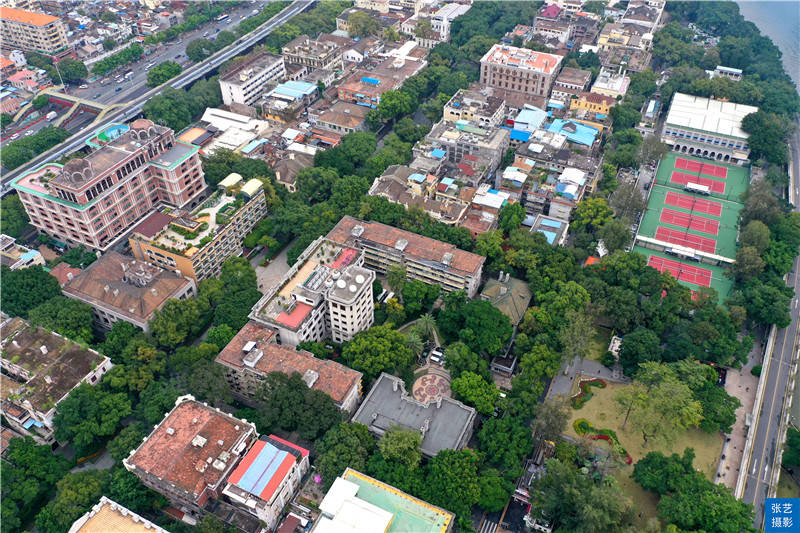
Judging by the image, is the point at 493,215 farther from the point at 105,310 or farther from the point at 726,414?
the point at 105,310

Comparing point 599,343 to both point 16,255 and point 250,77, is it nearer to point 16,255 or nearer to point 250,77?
point 16,255

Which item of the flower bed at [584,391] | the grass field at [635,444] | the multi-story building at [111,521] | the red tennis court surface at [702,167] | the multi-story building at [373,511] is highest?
the multi-story building at [111,521]

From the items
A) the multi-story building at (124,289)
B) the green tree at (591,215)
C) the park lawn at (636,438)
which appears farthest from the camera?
the green tree at (591,215)

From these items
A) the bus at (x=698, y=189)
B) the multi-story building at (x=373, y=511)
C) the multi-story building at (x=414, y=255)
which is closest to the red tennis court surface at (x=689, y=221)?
the bus at (x=698, y=189)

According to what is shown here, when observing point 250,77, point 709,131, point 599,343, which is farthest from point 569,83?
point 250,77

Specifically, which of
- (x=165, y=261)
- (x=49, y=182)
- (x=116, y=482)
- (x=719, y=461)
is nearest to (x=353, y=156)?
(x=165, y=261)

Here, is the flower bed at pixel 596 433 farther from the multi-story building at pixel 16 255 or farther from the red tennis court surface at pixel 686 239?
the multi-story building at pixel 16 255

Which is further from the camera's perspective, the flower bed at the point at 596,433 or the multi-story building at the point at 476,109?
the multi-story building at the point at 476,109
